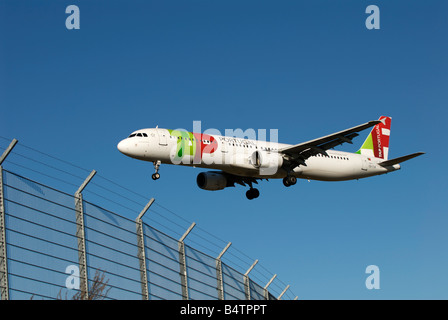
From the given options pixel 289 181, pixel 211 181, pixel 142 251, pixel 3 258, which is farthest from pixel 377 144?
pixel 3 258

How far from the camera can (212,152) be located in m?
40.2

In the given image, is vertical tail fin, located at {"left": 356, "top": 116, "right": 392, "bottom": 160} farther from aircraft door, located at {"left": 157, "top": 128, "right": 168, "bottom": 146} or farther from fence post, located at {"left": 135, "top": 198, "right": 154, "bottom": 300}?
fence post, located at {"left": 135, "top": 198, "right": 154, "bottom": 300}

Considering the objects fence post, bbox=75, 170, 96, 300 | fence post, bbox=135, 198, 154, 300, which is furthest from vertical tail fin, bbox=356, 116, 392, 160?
fence post, bbox=75, 170, 96, 300

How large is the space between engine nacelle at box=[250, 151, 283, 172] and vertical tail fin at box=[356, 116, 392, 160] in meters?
12.5

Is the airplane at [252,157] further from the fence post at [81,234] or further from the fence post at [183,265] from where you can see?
the fence post at [81,234]

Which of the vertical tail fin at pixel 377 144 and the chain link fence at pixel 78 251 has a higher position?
the vertical tail fin at pixel 377 144

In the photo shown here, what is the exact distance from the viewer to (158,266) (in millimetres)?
27312

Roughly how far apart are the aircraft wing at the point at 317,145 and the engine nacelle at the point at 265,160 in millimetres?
1197

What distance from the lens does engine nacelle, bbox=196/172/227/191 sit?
149 ft

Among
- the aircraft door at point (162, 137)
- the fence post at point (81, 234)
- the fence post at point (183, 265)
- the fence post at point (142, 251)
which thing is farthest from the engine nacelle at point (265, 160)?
the fence post at point (81, 234)

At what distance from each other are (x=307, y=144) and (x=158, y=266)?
1866cm

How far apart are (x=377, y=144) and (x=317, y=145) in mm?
13131

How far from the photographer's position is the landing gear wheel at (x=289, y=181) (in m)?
45.0
